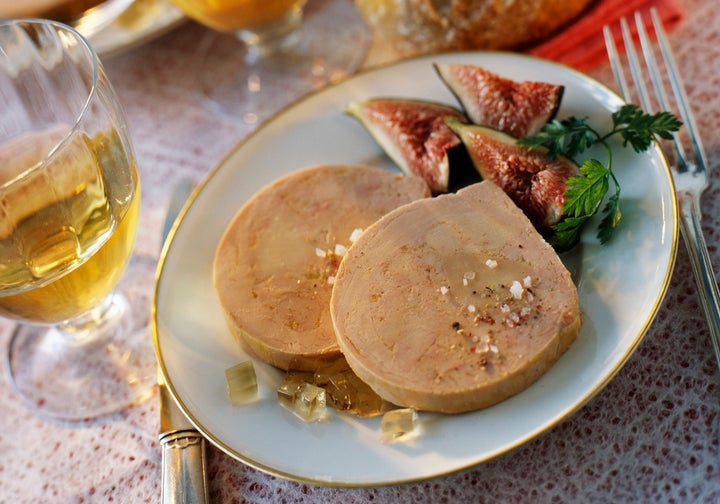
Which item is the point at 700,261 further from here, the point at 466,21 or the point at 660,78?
the point at 466,21

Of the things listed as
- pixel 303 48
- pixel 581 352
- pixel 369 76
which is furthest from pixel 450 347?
pixel 303 48

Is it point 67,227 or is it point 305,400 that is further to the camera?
point 67,227

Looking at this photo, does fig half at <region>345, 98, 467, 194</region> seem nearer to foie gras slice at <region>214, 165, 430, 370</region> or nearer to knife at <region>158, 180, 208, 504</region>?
foie gras slice at <region>214, 165, 430, 370</region>

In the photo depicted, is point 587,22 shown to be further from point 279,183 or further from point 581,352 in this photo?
point 581,352

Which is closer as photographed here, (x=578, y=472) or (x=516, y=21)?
(x=578, y=472)

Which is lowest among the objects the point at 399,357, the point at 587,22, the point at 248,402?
the point at 248,402

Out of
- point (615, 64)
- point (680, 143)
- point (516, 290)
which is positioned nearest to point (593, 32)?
point (615, 64)
